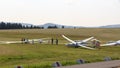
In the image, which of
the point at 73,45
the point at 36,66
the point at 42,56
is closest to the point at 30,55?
the point at 42,56

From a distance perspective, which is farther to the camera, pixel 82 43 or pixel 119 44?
pixel 119 44

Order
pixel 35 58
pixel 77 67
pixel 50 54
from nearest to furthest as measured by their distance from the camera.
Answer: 1. pixel 77 67
2. pixel 35 58
3. pixel 50 54

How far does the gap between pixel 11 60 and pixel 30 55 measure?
13.8 ft

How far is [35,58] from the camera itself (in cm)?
4281

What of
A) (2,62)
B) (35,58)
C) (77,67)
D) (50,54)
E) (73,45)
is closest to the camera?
(77,67)

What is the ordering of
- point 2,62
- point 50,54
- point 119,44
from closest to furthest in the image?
1. point 2,62
2. point 50,54
3. point 119,44

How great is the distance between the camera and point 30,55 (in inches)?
1751

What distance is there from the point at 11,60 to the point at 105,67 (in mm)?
13368

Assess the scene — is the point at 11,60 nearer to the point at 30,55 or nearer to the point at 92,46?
the point at 30,55

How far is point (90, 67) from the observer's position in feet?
101

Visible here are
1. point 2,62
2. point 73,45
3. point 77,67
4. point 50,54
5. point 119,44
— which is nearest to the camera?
point 77,67

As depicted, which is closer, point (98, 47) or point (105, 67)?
point (105, 67)

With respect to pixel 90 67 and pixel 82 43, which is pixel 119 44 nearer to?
pixel 82 43

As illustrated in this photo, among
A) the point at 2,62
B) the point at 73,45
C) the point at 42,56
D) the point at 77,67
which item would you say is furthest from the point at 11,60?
the point at 73,45
